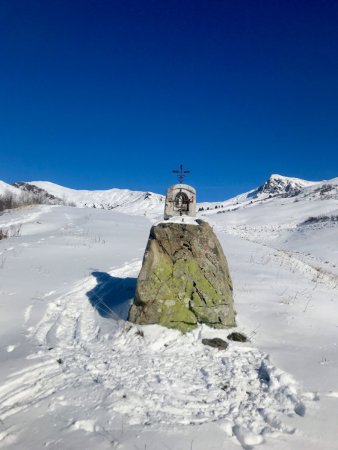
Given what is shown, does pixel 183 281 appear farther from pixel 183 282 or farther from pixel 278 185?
pixel 278 185

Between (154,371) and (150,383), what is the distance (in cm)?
40

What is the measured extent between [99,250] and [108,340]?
988cm

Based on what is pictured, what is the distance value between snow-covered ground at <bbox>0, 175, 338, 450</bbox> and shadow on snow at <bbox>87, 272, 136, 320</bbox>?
50 mm

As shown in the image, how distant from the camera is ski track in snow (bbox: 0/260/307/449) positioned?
4531mm

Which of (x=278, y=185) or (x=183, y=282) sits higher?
(x=278, y=185)

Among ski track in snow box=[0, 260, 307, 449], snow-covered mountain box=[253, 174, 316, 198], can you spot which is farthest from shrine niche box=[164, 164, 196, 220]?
snow-covered mountain box=[253, 174, 316, 198]

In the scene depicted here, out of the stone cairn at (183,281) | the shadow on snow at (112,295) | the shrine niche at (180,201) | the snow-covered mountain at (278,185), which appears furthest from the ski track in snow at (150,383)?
the snow-covered mountain at (278,185)

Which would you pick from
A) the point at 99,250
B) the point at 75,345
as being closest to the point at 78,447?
the point at 75,345

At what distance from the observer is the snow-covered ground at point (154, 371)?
4211 mm

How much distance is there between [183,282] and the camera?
25.5 feet

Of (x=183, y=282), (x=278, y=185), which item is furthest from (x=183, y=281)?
(x=278, y=185)

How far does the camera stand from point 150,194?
198m

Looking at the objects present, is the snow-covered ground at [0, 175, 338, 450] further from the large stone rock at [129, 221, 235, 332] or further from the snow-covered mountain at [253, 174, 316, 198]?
the snow-covered mountain at [253, 174, 316, 198]

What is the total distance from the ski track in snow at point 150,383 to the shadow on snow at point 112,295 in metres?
0.60
